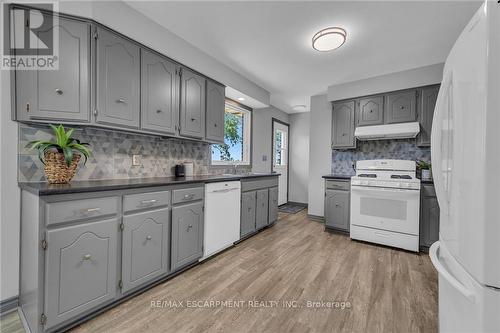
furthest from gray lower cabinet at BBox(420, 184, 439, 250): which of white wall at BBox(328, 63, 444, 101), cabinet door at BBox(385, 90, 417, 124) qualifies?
white wall at BBox(328, 63, 444, 101)

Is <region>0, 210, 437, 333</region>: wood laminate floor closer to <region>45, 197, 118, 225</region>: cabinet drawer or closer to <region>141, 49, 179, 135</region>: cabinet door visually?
<region>45, 197, 118, 225</region>: cabinet drawer

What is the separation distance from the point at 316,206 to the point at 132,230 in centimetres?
352

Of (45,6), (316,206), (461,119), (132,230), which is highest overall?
(45,6)

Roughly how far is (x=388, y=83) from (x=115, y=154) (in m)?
3.94

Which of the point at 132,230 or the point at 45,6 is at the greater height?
the point at 45,6

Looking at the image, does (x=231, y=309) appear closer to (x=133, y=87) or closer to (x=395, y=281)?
(x=395, y=281)

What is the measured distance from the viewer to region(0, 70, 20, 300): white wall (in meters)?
1.55

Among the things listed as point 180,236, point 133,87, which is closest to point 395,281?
point 180,236

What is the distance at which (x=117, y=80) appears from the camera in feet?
6.05

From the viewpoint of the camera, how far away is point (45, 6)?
1.54m

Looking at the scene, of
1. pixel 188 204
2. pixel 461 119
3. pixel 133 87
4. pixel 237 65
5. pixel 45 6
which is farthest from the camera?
pixel 237 65

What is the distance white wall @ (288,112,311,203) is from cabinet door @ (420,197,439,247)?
2.81 meters

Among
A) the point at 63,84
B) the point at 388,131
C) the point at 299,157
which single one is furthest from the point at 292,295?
the point at 299,157

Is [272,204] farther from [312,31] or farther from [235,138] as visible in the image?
[312,31]
